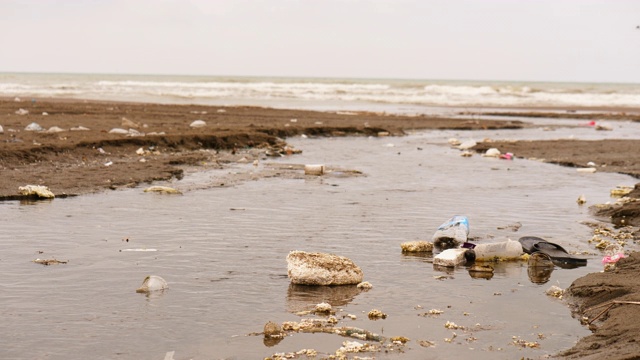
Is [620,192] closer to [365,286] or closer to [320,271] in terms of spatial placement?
[365,286]

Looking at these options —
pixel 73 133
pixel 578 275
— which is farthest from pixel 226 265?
pixel 73 133

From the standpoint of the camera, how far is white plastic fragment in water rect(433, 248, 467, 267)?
7.42 m

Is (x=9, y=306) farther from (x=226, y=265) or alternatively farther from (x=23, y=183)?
(x=23, y=183)

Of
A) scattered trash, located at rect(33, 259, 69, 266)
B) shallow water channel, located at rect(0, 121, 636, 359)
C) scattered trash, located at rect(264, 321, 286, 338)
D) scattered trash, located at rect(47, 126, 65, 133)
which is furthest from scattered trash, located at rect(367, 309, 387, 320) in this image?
scattered trash, located at rect(47, 126, 65, 133)

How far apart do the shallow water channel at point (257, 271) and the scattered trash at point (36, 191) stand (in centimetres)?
36

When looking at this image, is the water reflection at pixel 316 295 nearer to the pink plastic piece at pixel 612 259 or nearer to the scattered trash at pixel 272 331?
the scattered trash at pixel 272 331

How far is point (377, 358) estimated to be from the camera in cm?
477

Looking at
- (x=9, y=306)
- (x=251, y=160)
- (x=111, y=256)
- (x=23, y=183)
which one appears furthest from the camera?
(x=251, y=160)

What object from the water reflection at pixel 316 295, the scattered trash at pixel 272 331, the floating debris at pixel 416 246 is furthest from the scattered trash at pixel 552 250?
the scattered trash at pixel 272 331

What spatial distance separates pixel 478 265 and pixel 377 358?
2.98 meters

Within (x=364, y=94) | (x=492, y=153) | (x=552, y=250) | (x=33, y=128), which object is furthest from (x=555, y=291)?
(x=364, y=94)

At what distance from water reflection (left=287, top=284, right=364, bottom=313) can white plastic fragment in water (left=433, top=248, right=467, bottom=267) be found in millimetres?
1278

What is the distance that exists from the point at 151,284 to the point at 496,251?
358cm

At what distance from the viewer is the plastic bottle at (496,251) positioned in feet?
25.5
